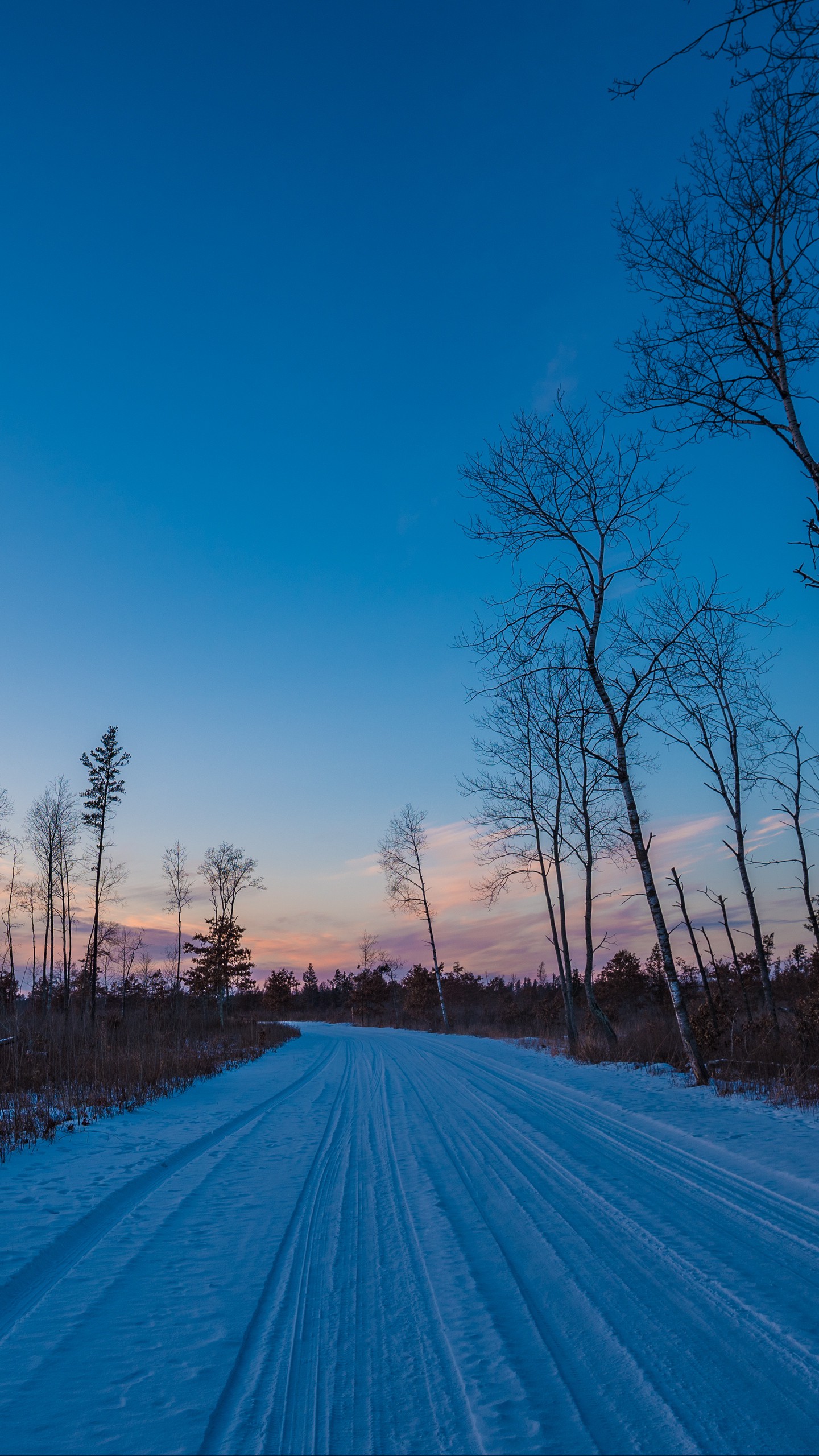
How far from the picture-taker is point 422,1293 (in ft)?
11.2

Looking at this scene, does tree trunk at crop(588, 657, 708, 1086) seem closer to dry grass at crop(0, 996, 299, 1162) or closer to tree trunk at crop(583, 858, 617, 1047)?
tree trunk at crop(583, 858, 617, 1047)

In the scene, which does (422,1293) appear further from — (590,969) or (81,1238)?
(590,969)

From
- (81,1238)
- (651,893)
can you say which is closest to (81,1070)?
(81,1238)

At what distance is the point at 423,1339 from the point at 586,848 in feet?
55.8

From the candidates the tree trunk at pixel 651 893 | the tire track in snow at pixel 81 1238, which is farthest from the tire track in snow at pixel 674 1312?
the tree trunk at pixel 651 893

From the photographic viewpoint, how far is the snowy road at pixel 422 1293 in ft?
8.04

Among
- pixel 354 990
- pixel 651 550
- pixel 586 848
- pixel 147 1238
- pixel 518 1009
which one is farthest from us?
pixel 354 990

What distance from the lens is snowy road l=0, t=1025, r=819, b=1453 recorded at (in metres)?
2.45

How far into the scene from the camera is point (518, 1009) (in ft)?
142

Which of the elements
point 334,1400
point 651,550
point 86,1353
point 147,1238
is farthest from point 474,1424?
point 651,550

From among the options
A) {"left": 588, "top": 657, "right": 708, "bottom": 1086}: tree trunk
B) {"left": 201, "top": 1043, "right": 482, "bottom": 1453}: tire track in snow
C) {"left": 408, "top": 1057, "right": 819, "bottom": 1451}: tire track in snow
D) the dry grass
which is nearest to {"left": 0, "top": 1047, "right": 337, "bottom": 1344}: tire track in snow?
{"left": 201, "top": 1043, "right": 482, "bottom": 1453}: tire track in snow

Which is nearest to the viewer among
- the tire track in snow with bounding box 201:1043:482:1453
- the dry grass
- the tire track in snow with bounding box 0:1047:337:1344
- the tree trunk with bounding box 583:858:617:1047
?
the tire track in snow with bounding box 201:1043:482:1453

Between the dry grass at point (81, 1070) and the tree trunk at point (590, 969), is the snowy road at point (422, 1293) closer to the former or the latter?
the dry grass at point (81, 1070)

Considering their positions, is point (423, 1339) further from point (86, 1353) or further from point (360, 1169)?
point (360, 1169)
